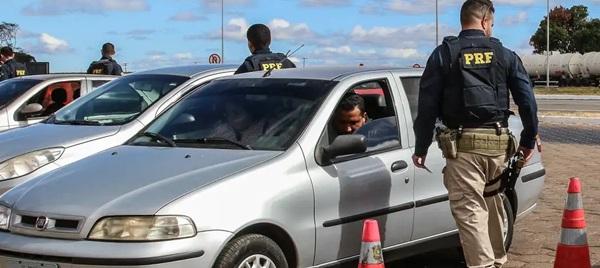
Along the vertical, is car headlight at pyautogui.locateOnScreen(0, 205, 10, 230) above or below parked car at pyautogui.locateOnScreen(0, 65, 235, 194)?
below

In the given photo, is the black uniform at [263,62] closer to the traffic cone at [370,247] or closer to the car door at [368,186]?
the car door at [368,186]

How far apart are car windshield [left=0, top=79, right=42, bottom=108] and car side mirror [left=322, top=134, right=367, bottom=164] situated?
530 cm

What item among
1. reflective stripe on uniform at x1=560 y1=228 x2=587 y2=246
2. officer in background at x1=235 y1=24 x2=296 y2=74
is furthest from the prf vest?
officer in background at x1=235 y1=24 x2=296 y2=74

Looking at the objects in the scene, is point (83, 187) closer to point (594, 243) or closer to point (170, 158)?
point (170, 158)

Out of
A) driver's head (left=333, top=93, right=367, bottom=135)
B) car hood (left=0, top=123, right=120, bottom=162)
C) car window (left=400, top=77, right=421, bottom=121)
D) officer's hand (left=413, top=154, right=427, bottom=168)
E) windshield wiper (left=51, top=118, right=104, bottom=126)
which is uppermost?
car window (left=400, top=77, right=421, bottom=121)

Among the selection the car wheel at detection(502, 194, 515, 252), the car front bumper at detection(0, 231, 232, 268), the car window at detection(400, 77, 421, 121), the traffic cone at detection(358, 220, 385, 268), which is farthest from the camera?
the car wheel at detection(502, 194, 515, 252)

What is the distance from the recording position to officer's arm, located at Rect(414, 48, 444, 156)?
15.3 feet

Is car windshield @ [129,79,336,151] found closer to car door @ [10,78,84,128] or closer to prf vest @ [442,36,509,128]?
prf vest @ [442,36,509,128]

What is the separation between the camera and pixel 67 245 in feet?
12.9

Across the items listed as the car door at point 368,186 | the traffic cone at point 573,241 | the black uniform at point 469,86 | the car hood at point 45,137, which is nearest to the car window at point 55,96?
the car hood at point 45,137

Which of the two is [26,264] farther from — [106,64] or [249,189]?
[106,64]

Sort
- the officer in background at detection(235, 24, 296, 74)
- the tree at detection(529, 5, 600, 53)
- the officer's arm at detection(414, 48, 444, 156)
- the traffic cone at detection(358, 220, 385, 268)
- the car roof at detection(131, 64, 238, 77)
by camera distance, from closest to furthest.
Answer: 1. the traffic cone at detection(358, 220, 385, 268)
2. the officer's arm at detection(414, 48, 444, 156)
3. the car roof at detection(131, 64, 238, 77)
4. the officer in background at detection(235, 24, 296, 74)
5. the tree at detection(529, 5, 600, 53)

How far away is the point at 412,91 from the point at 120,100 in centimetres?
314

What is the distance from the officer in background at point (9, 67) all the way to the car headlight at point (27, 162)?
7962 millimetres
